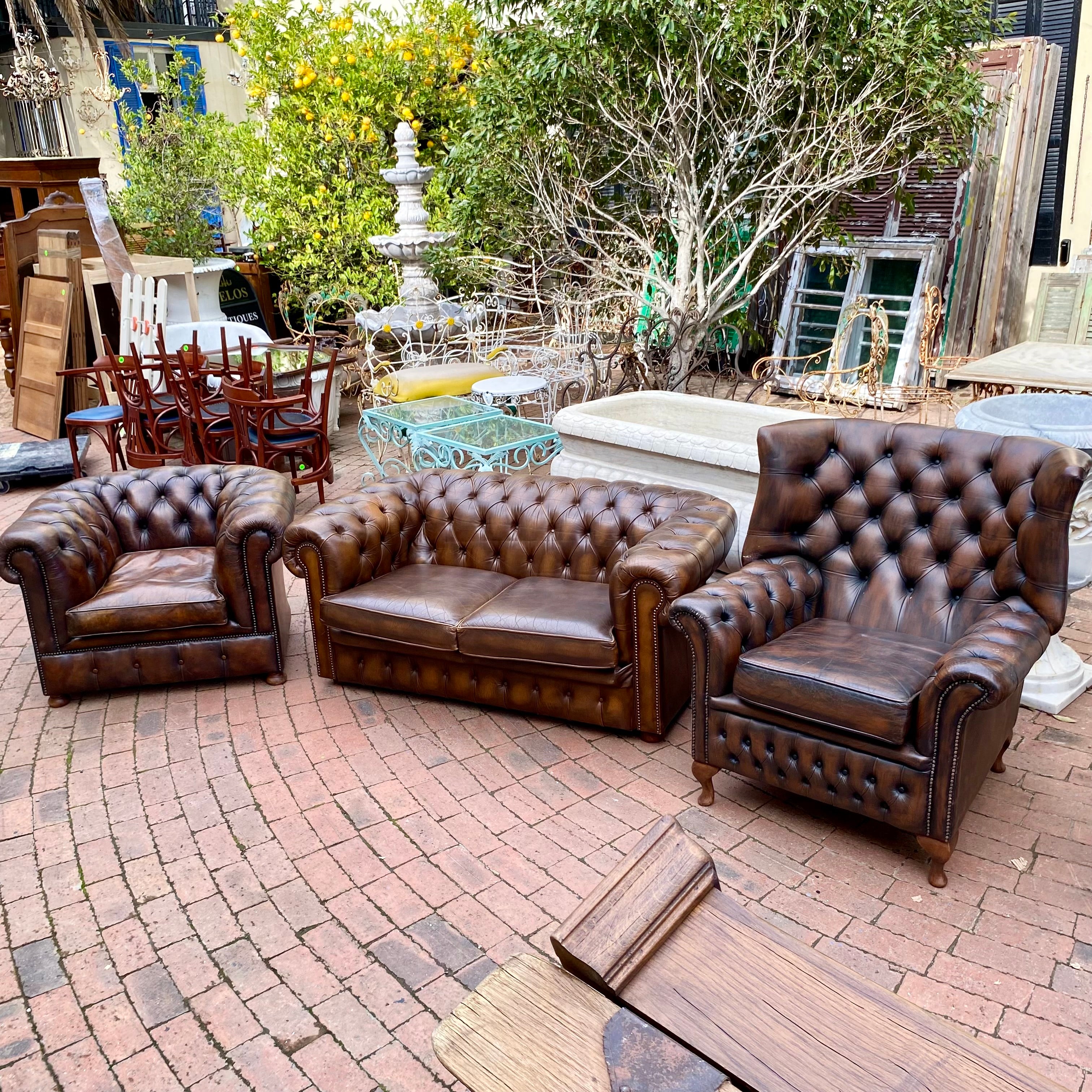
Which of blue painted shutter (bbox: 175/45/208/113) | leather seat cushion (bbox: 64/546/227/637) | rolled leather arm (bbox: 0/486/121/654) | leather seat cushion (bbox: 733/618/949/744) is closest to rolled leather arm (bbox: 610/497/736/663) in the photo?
leather seat cushion (bbox: 733/618/949/744)

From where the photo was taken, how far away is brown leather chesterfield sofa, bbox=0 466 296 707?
4367mm

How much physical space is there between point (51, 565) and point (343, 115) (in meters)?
7.02

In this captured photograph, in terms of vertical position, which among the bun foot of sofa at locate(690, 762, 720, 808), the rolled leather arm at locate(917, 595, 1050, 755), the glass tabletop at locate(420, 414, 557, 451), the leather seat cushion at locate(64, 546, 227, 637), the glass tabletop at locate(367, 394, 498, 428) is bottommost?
the bun foot of sofa at locate(690, 762, 720, 808)

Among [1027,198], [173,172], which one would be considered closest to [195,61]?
[173,172]

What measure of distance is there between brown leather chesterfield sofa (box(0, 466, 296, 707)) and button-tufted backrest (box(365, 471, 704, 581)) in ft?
2.15

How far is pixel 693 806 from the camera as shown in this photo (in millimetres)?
3654

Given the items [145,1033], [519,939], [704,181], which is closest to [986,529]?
[519,939]

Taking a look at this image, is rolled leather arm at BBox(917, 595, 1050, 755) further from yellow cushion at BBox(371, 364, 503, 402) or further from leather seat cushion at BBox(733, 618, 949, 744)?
yellow cushion at BBox(371, 364, 503, 402)

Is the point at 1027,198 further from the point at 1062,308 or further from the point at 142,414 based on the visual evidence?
the point at 142,414

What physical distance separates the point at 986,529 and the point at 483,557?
221cm

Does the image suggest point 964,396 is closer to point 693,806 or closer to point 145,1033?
point 693,806

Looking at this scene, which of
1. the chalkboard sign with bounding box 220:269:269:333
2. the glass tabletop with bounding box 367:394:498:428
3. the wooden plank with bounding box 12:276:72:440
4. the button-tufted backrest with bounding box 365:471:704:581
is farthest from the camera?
the chalkboard sign with bounding box 220:269:269:333

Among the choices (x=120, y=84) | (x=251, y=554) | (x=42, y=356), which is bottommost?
(x=251, y=554)

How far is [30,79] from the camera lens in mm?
11992
